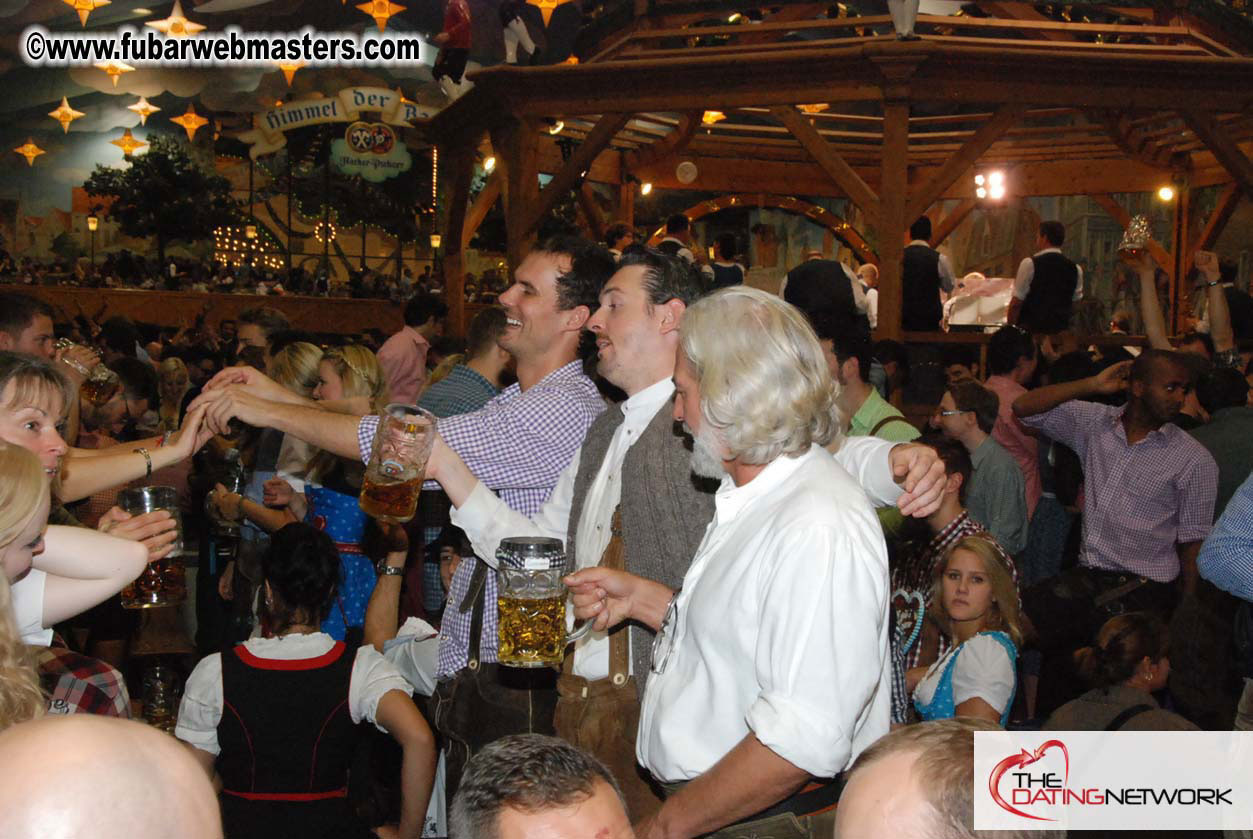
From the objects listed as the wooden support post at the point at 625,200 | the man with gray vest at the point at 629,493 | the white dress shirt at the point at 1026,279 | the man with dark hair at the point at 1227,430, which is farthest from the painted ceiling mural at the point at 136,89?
the man with gray vest at the point at 629,493

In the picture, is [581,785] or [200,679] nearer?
[581,785]

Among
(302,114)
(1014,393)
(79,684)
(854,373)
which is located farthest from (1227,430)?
(302,114)

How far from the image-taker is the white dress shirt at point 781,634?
5.57 ft

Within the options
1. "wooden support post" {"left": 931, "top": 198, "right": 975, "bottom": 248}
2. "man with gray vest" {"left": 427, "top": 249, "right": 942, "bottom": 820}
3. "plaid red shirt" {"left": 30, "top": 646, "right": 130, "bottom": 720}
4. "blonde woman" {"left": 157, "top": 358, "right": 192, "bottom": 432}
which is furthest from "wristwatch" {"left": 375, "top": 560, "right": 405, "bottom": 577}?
"wooden support post" {"left": 931, "top": 198, "right": 975, "bottom": 248}

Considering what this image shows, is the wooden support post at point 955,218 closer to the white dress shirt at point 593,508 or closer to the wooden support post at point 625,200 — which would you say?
the wooden support post at point 625,200

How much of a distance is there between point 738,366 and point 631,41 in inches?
289

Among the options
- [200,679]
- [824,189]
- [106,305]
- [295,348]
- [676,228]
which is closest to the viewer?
[200,679]

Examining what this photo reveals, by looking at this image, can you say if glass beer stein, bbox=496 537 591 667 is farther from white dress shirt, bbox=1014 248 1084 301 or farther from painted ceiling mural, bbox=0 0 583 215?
painted ceiling mural, bbox=0 0 583 215

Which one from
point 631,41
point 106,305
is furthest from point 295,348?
point 106,305

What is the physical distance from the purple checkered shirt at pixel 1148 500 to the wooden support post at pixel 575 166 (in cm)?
462

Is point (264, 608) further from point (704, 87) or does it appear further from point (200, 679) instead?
point (704, 87)

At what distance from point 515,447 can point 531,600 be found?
81 centimetres

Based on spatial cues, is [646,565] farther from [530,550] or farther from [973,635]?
[973,635]

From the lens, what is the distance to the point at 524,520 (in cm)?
255
